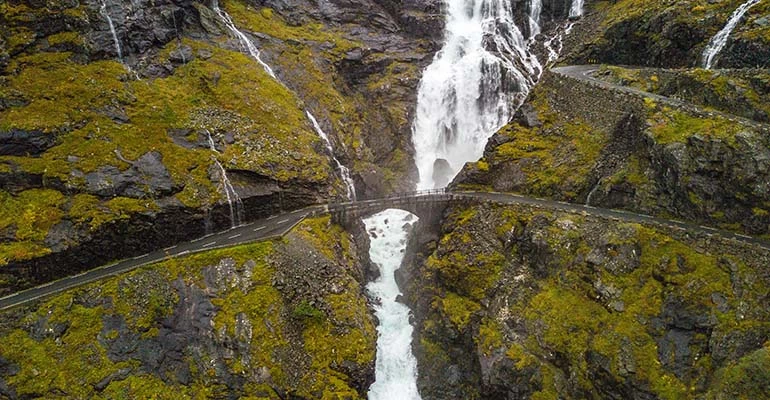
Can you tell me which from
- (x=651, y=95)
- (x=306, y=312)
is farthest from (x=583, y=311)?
(x=651, y=95)

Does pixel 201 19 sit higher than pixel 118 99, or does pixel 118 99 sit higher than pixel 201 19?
pixel 201 19

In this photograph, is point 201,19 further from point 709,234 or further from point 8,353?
point 709,234

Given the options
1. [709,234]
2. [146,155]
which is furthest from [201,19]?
[709,234]

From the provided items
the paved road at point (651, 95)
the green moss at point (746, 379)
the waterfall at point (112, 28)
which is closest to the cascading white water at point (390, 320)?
the green moss at point (746, 379)

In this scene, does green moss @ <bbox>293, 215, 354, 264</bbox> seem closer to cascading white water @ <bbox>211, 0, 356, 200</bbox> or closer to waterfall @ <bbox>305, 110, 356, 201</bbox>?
cascading white water @ <bbox>211, 0, 356, 200</bbox>

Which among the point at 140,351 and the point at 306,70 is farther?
the point at 306,70

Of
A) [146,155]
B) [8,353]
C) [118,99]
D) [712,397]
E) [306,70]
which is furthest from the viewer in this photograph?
[306,70]

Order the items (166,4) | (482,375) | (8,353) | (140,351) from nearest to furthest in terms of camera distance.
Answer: (8,353) < (140,351) < (482,375) < (166,4)

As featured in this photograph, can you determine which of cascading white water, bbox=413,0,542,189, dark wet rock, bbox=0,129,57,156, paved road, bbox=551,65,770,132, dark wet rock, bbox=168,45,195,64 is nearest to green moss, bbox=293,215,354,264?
dark wet rock, bbox=0,129,57,156
